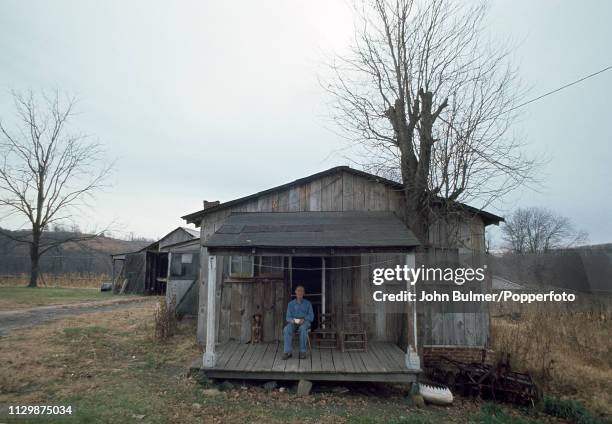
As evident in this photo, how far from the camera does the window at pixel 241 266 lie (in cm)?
826

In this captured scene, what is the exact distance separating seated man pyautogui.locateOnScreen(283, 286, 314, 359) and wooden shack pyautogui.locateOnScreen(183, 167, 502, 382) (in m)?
0.34

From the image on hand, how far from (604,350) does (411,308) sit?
18.4ft

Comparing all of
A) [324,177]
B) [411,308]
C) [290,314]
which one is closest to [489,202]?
[411,308]

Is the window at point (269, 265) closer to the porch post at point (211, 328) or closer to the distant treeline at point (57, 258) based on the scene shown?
the porch post at point (211, 328)

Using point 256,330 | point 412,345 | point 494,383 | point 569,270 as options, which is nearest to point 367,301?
point 412,345

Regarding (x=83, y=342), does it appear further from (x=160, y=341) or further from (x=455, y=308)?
(x=455, y=308)

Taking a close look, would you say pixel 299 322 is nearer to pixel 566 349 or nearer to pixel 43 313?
pixel 566 349

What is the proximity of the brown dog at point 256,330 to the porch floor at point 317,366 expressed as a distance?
78cm

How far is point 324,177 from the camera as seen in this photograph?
8.49 meters

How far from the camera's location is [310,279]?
8.47 metres

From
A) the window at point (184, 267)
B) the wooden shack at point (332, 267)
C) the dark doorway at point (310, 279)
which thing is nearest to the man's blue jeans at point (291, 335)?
the wooden shack at point (332, 267)

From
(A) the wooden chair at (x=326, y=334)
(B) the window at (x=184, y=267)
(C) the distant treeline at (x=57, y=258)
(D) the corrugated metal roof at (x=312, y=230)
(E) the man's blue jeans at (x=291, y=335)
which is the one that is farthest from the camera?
(C) the distant treeline at (x=57, y=258)

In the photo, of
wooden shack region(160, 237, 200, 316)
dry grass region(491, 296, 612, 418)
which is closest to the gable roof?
dry grass region(491, 296, 612, 418)

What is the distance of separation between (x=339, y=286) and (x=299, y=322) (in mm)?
1582
